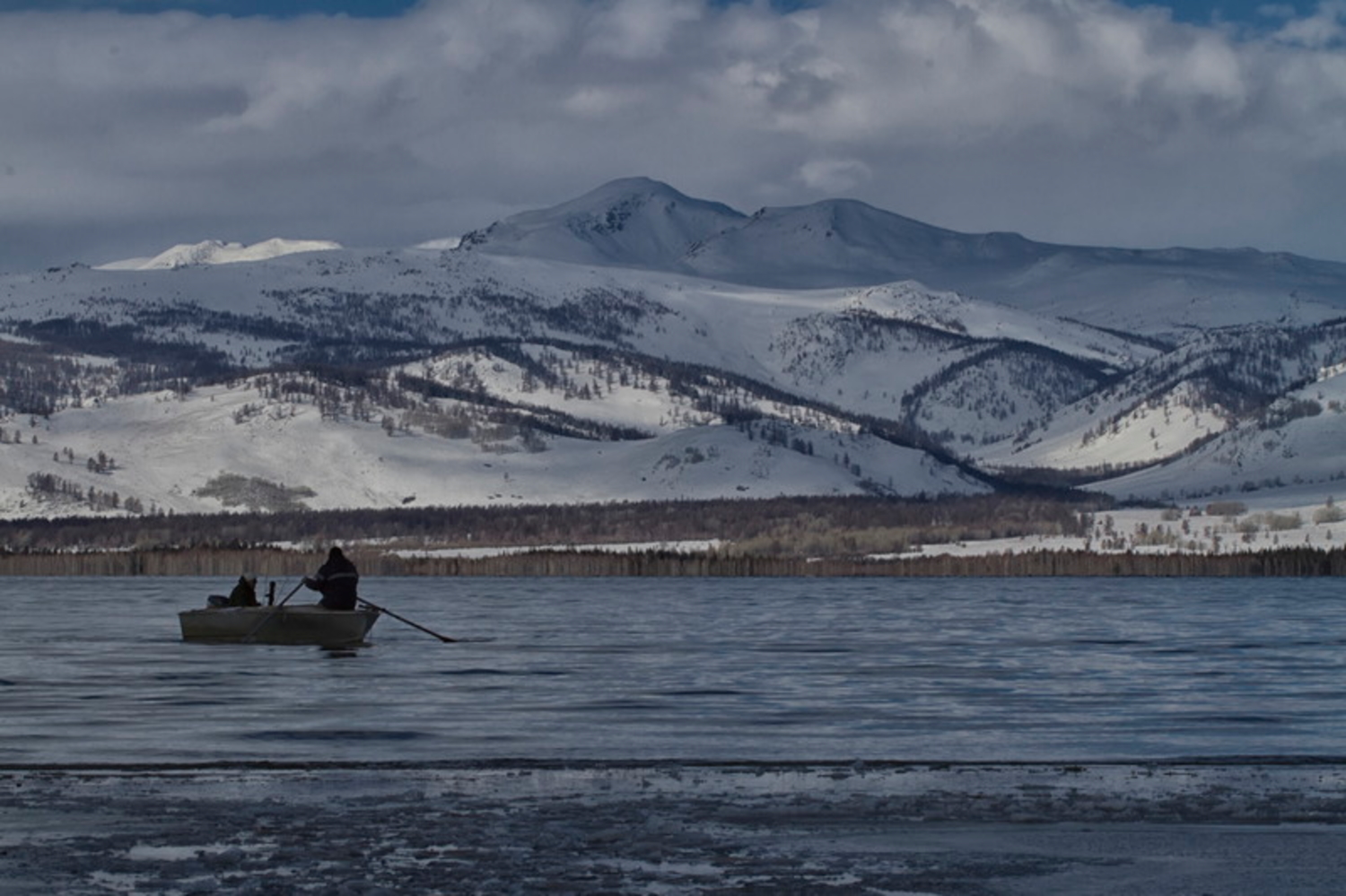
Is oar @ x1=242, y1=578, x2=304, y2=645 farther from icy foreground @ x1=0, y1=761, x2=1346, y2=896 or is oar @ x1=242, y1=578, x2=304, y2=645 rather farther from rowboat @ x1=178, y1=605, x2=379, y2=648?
icy foreground @ x1=0, y1=761, x2=1346, y2=896

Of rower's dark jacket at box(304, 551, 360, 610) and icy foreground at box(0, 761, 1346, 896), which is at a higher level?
rower's dark jacket at box(304, 551, 360, 610)

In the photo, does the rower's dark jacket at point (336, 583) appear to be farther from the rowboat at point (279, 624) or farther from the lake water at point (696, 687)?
the lake water at point (696, 687)

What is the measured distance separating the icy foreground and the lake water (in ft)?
9.88

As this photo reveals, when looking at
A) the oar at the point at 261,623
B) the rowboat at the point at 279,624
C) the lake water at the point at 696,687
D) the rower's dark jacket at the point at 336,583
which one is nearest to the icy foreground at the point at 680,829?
the lake water at the point at 696,687

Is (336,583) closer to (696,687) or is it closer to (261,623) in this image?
(261,623)

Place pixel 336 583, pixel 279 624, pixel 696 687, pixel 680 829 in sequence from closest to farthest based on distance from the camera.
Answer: pixel 680 829 → pixel 696 687 → pixel 336 583 → pixel 279 624

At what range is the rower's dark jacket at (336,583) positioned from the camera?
2854 inches

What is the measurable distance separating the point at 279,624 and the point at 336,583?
2.78 metres

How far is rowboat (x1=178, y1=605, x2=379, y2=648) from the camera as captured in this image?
72.8 meters

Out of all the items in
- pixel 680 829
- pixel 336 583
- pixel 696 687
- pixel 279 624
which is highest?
pixel 336 583

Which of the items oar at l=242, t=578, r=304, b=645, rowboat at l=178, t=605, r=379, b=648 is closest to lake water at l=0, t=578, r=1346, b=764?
oar at l=242, t=578, r=304, b=645

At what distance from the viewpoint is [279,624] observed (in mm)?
73750

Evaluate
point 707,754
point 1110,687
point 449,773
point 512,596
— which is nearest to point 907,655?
point 1110,687

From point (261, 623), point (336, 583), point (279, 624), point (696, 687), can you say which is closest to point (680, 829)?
point (696, 687)
